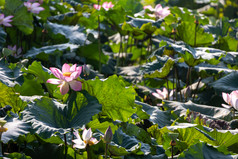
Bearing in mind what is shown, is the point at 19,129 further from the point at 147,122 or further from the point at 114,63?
the point at 114,63

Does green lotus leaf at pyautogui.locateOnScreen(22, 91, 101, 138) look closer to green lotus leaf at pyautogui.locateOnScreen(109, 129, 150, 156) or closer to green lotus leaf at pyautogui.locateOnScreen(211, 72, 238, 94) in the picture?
green lotus leaf at pyautogui.locateOnScreen(109, 129, 150, 156)

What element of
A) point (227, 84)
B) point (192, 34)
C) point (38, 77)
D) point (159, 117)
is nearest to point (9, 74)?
point (38, 77)

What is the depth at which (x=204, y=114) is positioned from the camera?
1957 millimetres

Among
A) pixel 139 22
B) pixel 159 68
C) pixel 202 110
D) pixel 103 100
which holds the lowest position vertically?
pixel 202 110

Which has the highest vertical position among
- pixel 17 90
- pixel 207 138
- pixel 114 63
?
pixel 17 90

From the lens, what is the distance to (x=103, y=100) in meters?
1.46

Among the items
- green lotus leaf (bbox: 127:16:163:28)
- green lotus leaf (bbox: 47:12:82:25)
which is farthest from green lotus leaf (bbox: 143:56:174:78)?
green lotus leaf (bbox: 47:12:82:25)

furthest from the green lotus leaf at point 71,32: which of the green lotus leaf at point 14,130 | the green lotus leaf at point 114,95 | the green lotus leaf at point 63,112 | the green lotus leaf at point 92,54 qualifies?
the green lotus leaf at point 14,130

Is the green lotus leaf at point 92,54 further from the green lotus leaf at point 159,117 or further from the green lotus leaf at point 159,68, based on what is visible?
the green lotus leaf at point 159,117

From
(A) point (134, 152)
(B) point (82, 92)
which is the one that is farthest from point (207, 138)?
(B) point (82, 92)

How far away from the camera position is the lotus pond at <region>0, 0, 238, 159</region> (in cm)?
123

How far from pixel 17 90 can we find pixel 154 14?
156 cm

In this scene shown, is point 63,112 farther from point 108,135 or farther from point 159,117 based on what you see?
point 159,117

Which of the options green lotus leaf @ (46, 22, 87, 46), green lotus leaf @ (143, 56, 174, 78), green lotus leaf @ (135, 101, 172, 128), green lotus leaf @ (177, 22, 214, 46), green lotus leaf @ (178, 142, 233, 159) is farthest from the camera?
green lotus leaf @ (177, 22, 214, 46)
